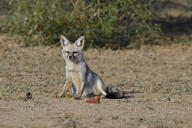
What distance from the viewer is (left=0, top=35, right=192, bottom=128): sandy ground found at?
528cm

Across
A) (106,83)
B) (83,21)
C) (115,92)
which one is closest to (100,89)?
(115,92)

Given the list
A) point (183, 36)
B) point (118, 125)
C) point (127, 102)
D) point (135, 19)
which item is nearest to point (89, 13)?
point (135, 19)

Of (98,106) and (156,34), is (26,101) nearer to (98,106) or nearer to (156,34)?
(98,106)

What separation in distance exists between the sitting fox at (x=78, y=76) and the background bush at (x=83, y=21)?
5.09 meters

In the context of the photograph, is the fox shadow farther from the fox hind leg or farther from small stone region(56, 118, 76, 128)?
small stone region(56, 118, 76, 128)

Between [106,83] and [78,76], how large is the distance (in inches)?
71.2

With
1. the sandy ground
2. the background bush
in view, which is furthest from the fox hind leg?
the background bush

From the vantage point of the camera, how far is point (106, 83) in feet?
28.0

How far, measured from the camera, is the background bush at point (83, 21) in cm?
1212

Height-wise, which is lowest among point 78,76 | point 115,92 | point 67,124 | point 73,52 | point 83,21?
point 67,124

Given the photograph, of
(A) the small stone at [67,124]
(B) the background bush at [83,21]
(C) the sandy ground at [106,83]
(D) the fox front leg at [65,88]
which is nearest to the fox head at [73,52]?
(D) the fox front leg at [65,88]

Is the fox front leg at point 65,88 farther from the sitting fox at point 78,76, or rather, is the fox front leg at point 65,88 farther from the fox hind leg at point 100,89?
the fox hind leg at point 100,89

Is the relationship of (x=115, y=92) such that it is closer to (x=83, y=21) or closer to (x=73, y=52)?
(x=73, y=52)

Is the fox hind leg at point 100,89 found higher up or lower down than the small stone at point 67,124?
higher up
